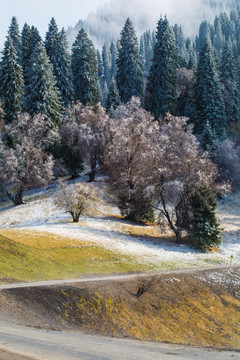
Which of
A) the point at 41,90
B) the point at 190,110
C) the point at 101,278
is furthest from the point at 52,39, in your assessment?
the point at 101,278

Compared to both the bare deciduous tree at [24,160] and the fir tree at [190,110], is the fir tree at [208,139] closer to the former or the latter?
the fir tree at [190,110]

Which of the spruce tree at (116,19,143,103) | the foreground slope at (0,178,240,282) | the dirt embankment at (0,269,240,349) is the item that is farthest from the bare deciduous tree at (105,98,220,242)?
the spruce tree at (116,19,143,103)

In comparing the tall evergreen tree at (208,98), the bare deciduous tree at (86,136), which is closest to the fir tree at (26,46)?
the bare deciduous tree at (86,136)

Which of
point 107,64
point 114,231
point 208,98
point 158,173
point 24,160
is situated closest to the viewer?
point 158,173

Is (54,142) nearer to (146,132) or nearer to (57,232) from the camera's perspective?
(146,132)

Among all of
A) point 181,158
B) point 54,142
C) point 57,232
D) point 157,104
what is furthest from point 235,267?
point 157,104

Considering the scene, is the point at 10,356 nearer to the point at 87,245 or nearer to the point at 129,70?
the point at 87,245

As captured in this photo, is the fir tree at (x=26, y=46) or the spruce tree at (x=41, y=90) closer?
the spruce tree at (x=41, y=90)
